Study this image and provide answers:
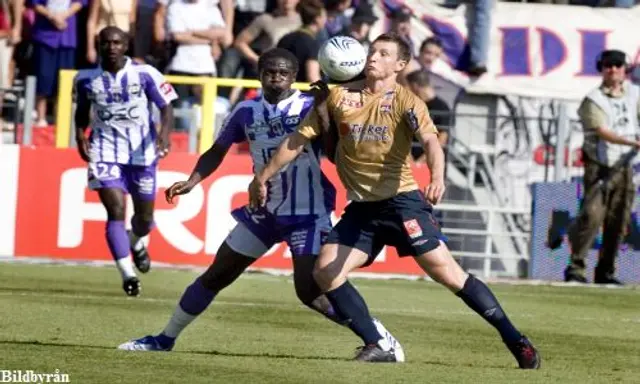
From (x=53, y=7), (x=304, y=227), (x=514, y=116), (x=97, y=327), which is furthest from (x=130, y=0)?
(x=304, y=227)

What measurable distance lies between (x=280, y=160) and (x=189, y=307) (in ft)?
4.23

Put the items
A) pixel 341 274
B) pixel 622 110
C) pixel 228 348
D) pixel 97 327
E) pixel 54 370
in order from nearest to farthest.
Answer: pixel 54 370 < pixel 341 274 < pixel 228 348 < pixel 97 327 < pixel 622 110

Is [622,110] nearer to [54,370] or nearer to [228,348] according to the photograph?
[228,348]

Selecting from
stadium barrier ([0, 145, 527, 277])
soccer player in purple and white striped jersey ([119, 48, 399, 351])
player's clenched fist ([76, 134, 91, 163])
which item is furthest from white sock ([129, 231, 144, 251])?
soccer player in purple and white striped jersey ([119, 48, 399, 351])

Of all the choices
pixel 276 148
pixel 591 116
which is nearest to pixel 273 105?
pixel 276 148

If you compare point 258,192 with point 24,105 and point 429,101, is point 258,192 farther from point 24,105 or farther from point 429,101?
point 429,101

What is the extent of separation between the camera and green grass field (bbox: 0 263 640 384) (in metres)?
10.6

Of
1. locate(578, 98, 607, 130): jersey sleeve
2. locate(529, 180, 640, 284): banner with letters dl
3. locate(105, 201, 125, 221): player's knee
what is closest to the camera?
locate(105, 201, 125, 221): player's knee

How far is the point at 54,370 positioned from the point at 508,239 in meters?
12.0

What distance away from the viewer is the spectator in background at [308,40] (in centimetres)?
2166

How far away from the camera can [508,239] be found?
2175 cm

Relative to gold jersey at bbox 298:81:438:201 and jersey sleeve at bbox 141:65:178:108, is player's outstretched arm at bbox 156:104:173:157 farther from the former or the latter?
gold jersey at bbox 298:81:438:201

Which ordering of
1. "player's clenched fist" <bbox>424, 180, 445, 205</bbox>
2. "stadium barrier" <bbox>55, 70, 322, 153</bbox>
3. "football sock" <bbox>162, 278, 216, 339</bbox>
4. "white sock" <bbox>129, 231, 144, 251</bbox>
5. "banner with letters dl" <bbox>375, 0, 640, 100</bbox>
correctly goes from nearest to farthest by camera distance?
"player's clenched fist" <bbox>424, 180, 445, 205</bbox> → "football sock" <bbox>162, 278, 216, 339</bbox> → "white sock" <bbox>129, 231, 144, 251</bbox> → "stadium barrier" <bbox>55, 70, 322, 153</bbox> → "banner with letters dl" <bbox>375, 0, 640, 100</bbox>

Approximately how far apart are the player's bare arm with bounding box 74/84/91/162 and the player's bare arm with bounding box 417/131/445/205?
21.2ft
